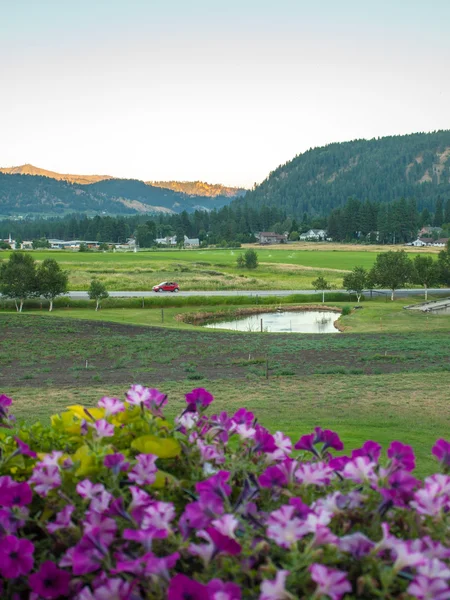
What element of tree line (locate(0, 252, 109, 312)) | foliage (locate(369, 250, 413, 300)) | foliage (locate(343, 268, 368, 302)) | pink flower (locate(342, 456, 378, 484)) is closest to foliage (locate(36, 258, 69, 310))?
tree line (locate(0, 252, 109, 312))

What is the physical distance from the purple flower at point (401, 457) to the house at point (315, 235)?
17512 cm

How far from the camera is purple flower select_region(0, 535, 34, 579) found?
7.17 ft

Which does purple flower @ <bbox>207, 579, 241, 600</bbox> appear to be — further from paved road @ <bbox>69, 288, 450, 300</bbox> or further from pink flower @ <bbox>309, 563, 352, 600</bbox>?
paved road @ <bbox>69, 288, 450, 300</bbox>

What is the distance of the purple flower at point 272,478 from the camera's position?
2.78 meters

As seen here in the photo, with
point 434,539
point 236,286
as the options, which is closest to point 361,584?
point 434,539

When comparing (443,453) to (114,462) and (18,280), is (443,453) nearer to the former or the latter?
(114,462)

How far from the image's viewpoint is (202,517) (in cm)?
234

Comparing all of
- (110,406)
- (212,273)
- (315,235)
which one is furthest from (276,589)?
(315,235)

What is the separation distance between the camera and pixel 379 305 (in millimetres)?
52344

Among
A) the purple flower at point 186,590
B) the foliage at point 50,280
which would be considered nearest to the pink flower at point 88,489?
the purple flower at point 186,590

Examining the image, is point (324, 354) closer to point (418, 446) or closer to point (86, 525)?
point (418, 446)

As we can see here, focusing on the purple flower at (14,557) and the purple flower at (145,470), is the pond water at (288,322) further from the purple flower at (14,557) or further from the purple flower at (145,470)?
the purple flower at (14,557)

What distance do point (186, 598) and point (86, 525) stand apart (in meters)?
0.64

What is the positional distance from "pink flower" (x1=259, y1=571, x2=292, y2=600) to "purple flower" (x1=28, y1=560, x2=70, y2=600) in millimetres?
730
